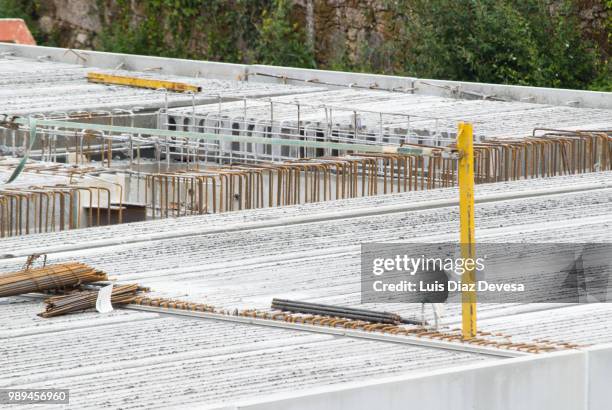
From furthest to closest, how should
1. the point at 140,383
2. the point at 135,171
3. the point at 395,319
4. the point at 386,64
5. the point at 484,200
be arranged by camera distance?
the point at 386,64 < the point at 135,171 < the point at 484,200 < the point at 395,319 < the point at 140,383

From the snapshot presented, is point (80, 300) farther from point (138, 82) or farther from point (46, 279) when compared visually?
point (138, 82)

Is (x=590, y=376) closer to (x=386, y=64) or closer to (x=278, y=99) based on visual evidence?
(x=278, y=99)

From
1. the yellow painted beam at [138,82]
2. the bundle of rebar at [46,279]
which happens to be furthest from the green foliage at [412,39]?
the bundle of rebar at [46,279]

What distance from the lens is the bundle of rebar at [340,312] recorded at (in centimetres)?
1239

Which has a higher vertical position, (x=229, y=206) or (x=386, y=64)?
(x=386, y=64)

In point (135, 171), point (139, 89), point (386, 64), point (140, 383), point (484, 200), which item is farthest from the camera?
point (386, 64)

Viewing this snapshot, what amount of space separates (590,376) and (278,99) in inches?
730

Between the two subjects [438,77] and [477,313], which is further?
[438,77]

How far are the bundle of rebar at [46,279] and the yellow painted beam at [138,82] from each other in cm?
1699

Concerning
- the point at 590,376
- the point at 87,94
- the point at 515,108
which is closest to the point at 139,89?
the point at 87,94

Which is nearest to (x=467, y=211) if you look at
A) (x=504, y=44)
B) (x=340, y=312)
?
(x=340, y=312)

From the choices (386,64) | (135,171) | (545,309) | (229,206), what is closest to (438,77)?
(386,64)

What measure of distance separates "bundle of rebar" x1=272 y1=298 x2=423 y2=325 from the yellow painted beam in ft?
58.7

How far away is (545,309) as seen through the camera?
42.6ft
